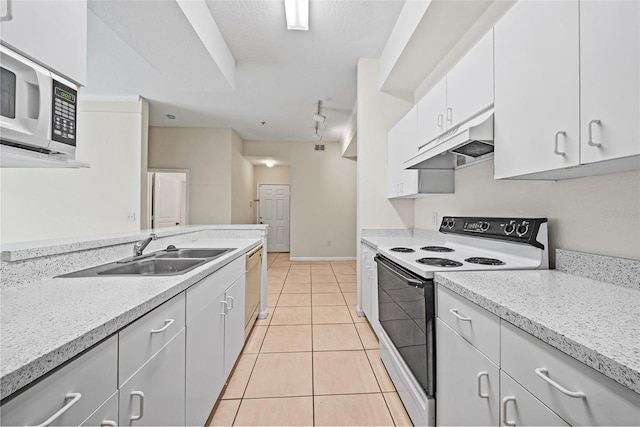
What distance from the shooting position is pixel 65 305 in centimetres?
82

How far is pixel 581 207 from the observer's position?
48.7 inches

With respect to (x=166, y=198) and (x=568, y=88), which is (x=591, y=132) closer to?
(x=568, y=88)

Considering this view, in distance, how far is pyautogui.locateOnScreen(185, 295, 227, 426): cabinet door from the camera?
1.20 meters

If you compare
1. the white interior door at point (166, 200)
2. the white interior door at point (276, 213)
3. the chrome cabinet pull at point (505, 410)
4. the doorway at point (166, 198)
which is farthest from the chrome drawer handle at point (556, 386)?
the white interior door at point (276, 213)

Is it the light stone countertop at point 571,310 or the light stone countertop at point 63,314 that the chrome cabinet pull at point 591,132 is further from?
the light stone countertop at point 63,314

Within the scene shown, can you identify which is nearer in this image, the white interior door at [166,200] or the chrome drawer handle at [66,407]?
the chrome drawer handle at [66,407]

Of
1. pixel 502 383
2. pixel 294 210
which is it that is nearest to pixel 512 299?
pixel 502 383

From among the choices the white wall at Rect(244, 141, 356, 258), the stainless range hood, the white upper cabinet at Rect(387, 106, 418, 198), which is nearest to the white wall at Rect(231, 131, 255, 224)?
the white wall at Rect(244, 141, 356, 258)

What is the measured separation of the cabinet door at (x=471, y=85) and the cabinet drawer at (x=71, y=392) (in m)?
1.84

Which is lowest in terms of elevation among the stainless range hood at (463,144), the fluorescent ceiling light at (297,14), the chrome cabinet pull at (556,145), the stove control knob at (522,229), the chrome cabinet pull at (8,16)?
the stove control knob at (522,229)

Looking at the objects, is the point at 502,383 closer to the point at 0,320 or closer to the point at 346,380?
the point at 346,380

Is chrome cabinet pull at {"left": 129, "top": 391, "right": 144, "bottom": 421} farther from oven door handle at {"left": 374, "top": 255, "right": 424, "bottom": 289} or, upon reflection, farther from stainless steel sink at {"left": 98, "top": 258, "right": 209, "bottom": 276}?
oven door handle at {"left": 374, "top": 255, "right": 424, "bottom": 289}

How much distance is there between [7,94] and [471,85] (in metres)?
2.17

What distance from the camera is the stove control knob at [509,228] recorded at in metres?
1.53
